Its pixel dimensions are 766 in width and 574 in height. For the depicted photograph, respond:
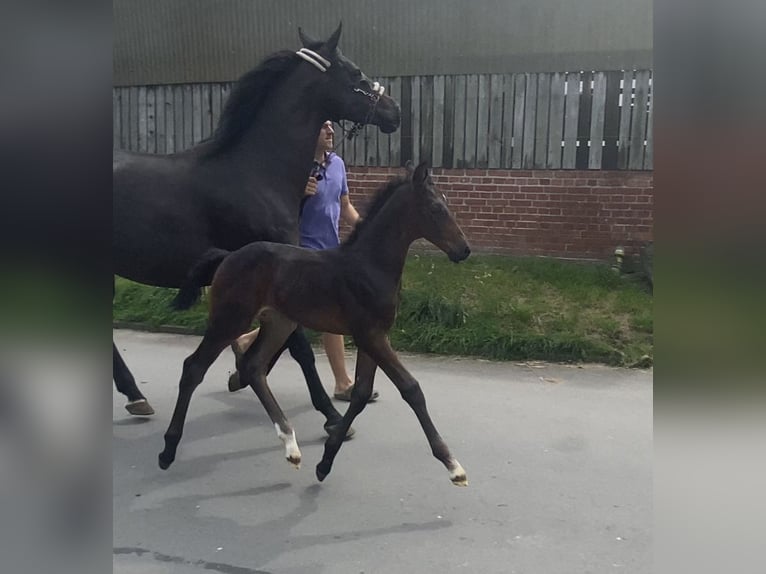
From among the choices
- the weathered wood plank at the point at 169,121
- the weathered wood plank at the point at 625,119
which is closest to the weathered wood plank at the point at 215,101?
the weathered wood plank at the point at 169,121

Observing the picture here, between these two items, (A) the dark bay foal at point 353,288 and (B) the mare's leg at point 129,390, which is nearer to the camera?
(A) the dark bay foal at point 353,288

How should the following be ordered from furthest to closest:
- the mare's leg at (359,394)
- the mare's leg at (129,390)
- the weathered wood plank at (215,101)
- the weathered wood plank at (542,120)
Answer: the weathered wood plank at (215,101) < the weathered wood plank at (542,120) < the mare's leg at (129,390) < the mare's leg at (359,394)

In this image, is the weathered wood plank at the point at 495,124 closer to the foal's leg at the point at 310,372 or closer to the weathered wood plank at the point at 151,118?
the weathered wood plank at the point at 151,118

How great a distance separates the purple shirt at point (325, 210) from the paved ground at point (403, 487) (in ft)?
3.80

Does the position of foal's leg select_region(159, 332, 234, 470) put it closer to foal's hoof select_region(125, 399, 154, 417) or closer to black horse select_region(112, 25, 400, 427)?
black horse select_region(112, 25, 400, 427)

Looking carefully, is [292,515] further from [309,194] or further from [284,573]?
[309,194]

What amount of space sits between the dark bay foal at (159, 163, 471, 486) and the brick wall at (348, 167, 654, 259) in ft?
14.3

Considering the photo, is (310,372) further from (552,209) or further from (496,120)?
(496,120)

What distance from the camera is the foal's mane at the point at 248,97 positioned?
4.10 m

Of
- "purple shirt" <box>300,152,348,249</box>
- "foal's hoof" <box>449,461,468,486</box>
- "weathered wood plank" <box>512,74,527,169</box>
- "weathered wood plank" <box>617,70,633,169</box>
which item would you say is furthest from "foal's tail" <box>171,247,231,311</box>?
"weathered wood plank" <box>617,70,633,169</box>

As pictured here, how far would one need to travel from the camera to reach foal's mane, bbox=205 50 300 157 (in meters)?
4.10
